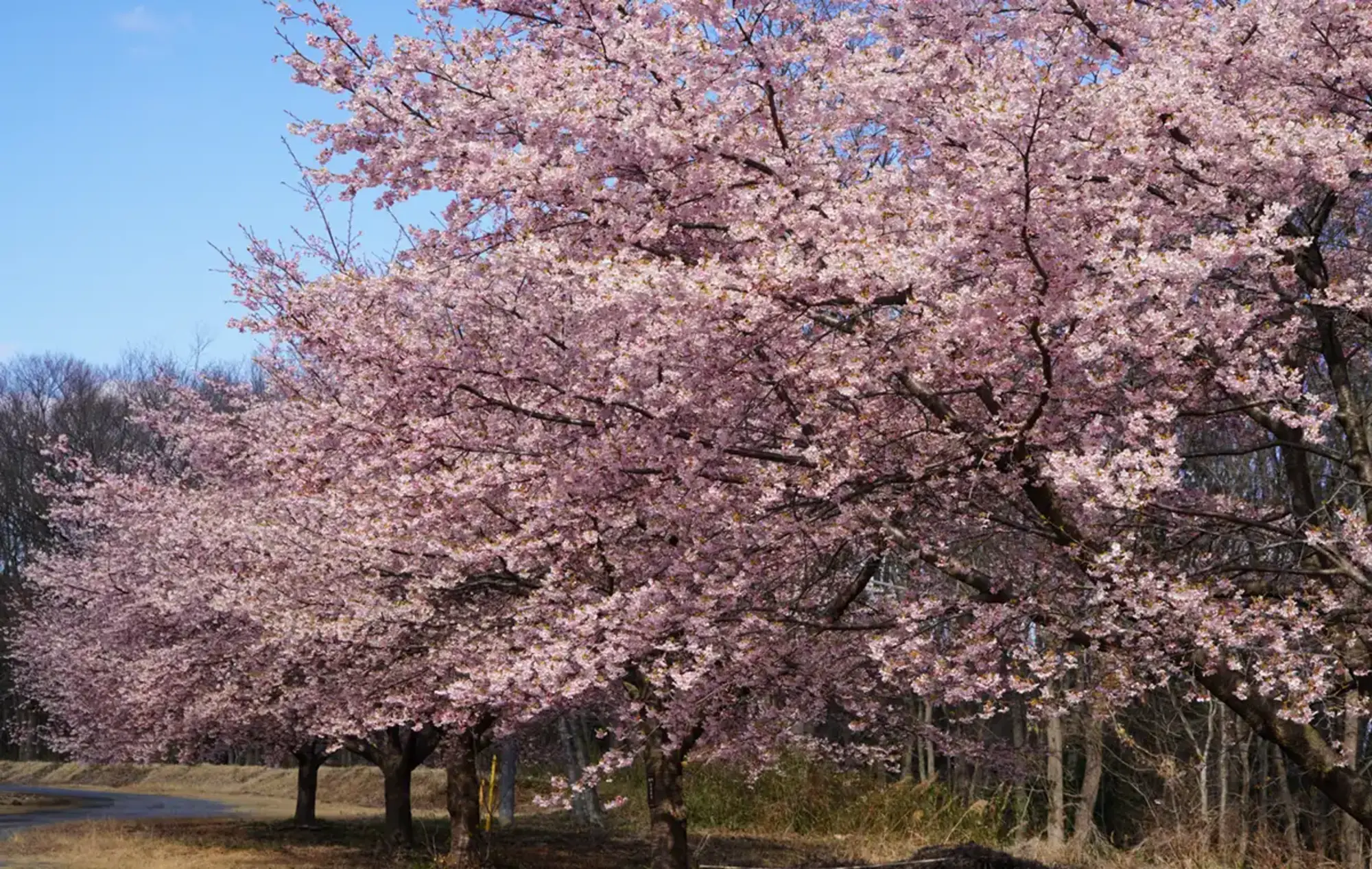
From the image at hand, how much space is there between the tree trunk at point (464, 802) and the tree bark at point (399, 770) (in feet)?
6.81

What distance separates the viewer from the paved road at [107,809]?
29.8 metres

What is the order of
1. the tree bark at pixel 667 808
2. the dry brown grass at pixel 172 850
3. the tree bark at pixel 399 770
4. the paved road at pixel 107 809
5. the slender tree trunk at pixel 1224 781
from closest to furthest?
the tree bark at pixel 667 808, the slender tree trunk at pixel 1224 781, the dry brown grass at pixel 172 850, the tree bark at pixel 399 770, the paved road at pixel 107 809

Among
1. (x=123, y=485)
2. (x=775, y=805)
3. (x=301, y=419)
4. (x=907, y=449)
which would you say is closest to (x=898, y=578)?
(x=775, y=805)

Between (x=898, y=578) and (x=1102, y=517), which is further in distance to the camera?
(x=898, y=578)

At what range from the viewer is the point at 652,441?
340 inches

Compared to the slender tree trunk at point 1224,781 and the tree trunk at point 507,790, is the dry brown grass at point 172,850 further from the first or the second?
the slender tree trunk at point 1224,781

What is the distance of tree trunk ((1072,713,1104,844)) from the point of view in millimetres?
18891

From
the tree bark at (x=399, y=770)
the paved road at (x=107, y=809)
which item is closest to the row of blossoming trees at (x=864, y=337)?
the tree bark at (x=399, y=770)

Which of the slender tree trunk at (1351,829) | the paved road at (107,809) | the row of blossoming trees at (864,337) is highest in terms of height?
the row of blossoming trees at (864,337)

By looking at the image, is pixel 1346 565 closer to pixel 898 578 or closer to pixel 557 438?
pixel 557 438

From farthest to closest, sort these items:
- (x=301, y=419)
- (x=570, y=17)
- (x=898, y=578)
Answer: (x=898, y=578) → (x=301, y=419) → (x=570, y=17)

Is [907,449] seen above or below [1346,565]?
above

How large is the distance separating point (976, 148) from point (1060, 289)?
0.97m

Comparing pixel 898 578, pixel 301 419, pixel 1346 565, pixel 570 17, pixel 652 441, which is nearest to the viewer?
pixel 1346 565
